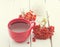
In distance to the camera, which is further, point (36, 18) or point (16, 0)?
point (16, 0)

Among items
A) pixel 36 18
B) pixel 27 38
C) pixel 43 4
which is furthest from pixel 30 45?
pixel 43 4

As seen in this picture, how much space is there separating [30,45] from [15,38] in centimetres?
8

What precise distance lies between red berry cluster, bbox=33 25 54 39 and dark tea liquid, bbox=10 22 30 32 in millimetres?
51

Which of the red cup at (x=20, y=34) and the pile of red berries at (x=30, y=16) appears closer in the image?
the red cup at (x=20, y=34)

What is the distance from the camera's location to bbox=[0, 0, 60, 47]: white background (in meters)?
0.95

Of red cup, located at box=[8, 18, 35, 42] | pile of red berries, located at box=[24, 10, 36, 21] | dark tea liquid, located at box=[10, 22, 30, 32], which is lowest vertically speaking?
red cup, located at box=[8, 18, 35, 42]

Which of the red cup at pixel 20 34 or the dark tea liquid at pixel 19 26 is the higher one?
the dark tea liquid at pixel 19 26

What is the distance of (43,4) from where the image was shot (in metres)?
1.17

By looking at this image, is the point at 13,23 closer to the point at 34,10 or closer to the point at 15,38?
the point at 15,38

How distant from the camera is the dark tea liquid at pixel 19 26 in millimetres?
941

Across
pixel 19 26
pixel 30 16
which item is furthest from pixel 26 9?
pixel 19 26

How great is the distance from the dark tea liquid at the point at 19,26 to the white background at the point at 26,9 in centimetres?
6

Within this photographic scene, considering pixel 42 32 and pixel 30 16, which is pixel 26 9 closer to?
pixel 30 16

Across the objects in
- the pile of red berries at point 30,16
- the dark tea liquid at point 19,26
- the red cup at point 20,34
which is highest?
the pile of red berries at point 30,16
